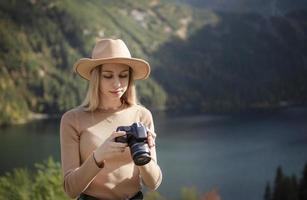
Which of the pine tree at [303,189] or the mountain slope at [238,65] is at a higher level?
the mountain slope at [238,65]

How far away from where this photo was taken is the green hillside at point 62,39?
387ft

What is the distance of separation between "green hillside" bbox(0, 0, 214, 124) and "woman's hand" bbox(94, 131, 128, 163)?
3736 inches

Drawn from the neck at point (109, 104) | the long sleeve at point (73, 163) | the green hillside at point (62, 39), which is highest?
the green hillside at point (62, 39)

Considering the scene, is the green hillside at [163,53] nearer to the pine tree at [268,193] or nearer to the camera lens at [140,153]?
the pine tree at [268,193]

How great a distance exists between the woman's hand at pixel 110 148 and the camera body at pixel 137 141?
0.02 meters

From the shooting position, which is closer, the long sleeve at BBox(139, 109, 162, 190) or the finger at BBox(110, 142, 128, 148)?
the finger at BBox(110, 142, 128, 148)

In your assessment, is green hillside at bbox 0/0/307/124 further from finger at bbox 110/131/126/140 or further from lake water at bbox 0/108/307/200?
finger at bbox 110/131/126/140

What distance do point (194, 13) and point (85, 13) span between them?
51664mm

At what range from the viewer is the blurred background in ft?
157

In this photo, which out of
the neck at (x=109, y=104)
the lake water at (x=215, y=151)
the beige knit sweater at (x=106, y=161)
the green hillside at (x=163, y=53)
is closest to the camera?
the beige knit sweater at (x=106, y=161)

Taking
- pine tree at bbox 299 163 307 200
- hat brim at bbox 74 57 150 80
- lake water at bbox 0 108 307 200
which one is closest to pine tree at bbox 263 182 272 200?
lake water at bbox 0 108 307 200

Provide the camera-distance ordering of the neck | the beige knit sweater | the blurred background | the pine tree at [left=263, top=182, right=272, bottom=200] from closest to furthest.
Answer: the beige knit sweater < the neck < the pine tree at [left=263, top=182, right=272, bottom=200] < the blurred background

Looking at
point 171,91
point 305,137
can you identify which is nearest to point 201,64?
point 171,91

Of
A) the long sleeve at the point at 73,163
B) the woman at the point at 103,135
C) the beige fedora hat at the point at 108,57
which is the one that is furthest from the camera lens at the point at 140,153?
the beige fedora hat at the point at 108,57
